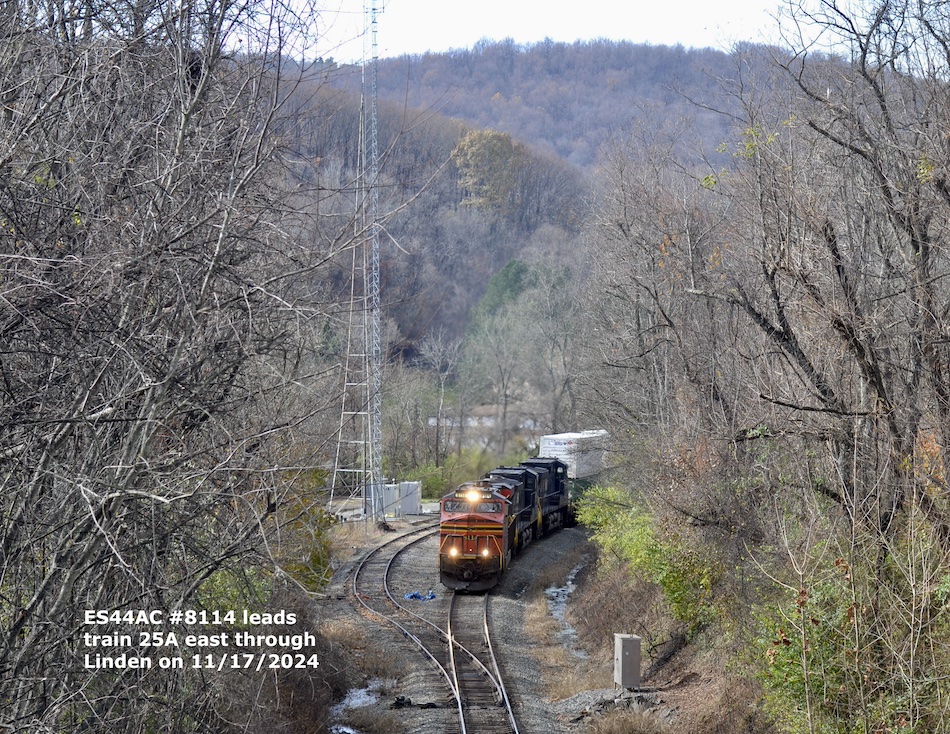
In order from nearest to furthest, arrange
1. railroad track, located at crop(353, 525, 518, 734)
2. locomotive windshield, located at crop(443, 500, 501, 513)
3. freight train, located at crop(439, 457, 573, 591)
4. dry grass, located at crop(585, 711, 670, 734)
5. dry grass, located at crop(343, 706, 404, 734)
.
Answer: dry grass, located at crop(585, 711, 670, 734), dry grass, located at crop(343, 706, 404, 734), railroad track, located at crop(353, 525, 518, 734), freight train, located at crop(439, 457, 573, 591), locomotive windshield, located at crop(443, 500, 501, 513)

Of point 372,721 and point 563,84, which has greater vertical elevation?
point 563,84

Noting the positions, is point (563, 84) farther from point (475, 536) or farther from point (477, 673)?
point (477, 673)

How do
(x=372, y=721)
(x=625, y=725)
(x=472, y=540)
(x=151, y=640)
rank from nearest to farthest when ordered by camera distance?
1. (x=151, y=640)
2. (x=625, y=725)
3. (x=372, y=721)
4. (x=472, y=540)

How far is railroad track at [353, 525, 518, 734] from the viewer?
48.6 ft

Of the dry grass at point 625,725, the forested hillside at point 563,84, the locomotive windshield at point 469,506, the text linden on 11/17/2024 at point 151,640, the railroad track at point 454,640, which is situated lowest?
the railroad track at point 454,640

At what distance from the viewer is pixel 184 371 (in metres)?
5.76

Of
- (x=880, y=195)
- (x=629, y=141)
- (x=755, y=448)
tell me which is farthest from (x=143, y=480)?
(x=629, y=141)

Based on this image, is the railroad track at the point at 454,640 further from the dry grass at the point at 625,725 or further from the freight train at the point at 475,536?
the dry grass at the point at 625,725

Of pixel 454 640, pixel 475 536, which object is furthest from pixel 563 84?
pixel 454 640

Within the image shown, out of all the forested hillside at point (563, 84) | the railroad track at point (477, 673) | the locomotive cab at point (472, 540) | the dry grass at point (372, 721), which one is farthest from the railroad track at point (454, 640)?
the forested hillside at point (563, 84)

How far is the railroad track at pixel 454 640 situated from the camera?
14.8 m

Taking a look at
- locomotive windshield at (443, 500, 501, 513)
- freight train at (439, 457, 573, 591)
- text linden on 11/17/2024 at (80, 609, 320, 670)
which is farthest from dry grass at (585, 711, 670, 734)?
locomotive windshield at (443, 500, 501, 513)

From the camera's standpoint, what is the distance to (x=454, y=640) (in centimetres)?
1956

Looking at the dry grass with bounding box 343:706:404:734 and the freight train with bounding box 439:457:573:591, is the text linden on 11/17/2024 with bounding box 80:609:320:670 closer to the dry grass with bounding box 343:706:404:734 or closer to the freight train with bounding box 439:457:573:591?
the dry grass with bounding box 343:706:404:734
